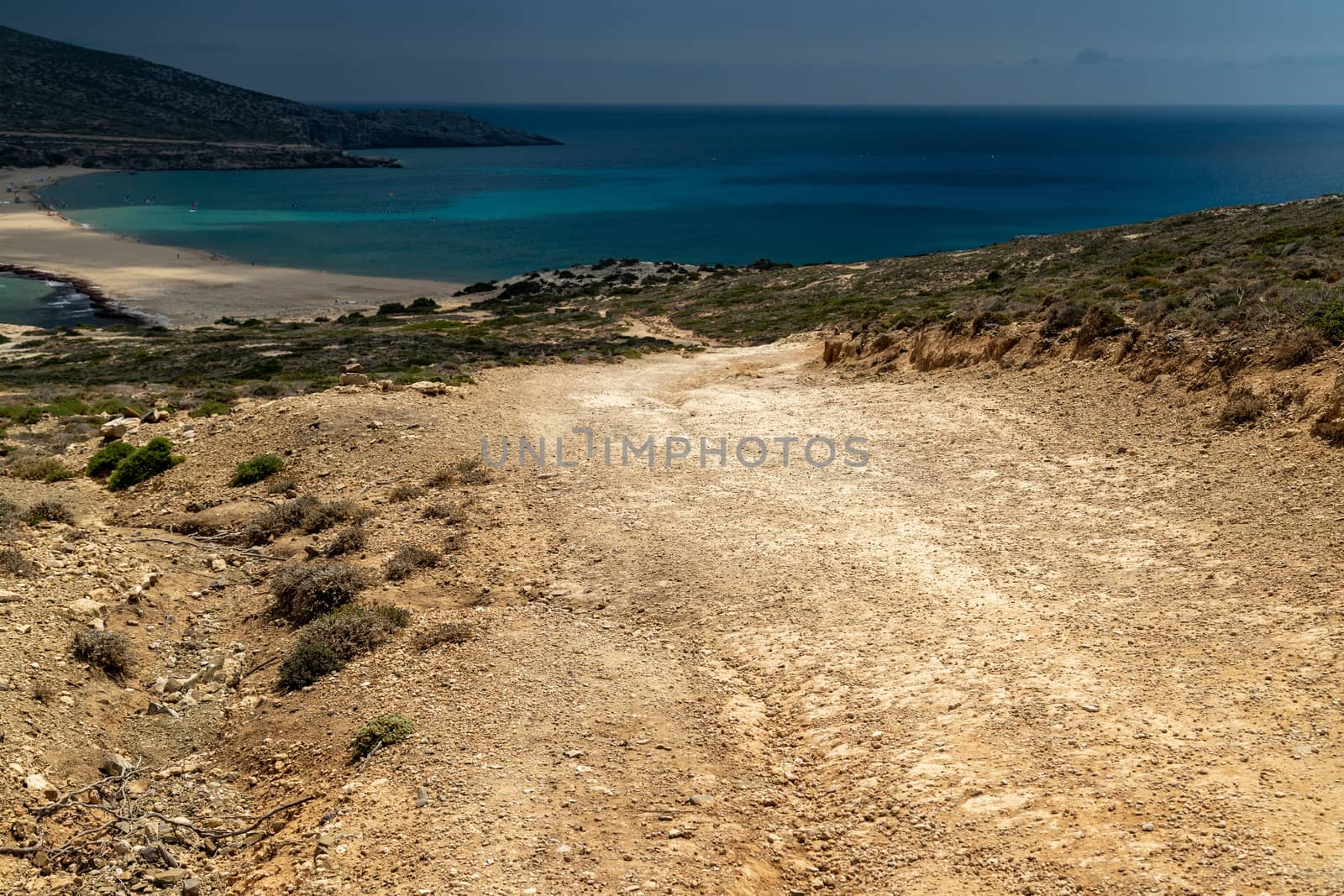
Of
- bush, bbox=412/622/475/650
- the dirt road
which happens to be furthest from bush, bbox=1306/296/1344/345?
bush, bbox=412/622/475/650

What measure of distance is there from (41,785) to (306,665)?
2453 mm

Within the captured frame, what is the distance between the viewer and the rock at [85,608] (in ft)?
29.8

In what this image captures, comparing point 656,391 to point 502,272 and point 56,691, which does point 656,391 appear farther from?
point 502,272

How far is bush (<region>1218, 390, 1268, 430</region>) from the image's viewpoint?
12.6 m

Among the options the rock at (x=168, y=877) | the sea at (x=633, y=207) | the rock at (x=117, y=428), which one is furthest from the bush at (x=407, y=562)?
the sea at (x=633, y=207)

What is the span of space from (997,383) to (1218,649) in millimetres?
11101

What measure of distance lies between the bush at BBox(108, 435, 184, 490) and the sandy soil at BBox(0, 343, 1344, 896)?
988 millimetres

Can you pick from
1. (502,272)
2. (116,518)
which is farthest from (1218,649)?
(502,272)

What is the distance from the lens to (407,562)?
36.1 ft

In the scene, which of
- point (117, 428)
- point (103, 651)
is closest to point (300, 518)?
Result: point (103, 651)

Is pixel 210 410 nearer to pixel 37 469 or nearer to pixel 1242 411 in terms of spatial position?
pixel 37 469

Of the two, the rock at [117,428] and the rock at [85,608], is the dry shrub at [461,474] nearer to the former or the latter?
the rock at [85,608]

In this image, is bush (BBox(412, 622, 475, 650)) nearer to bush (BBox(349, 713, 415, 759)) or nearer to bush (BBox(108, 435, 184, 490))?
bush (BBox(349, 713, 415, 759))

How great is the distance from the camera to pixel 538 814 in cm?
642
